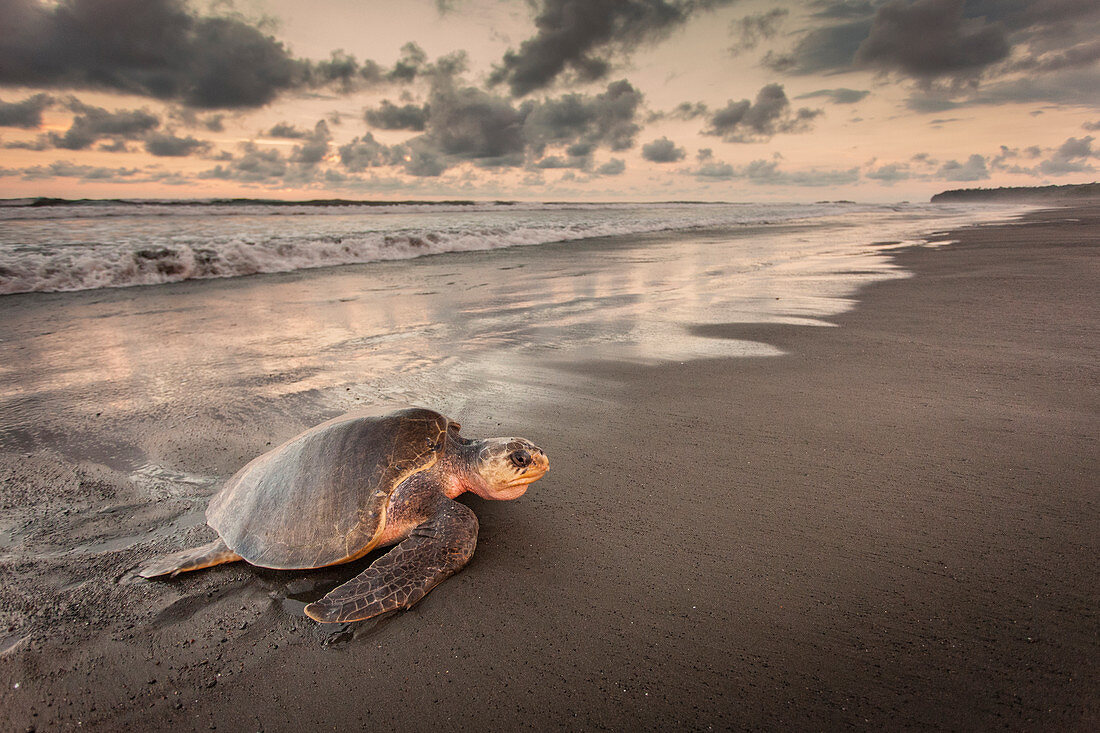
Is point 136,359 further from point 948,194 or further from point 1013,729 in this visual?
point 948,194

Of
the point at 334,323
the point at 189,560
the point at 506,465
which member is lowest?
the point at 189,560

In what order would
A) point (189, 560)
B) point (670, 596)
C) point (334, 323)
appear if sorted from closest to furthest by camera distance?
point (670, 596)
point (189, 560)
point (334, 323)

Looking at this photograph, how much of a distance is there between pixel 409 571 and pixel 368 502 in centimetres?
42

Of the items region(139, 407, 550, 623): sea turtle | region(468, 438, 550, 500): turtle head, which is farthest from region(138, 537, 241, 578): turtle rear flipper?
region(468, 438, 550, 500): turtle head

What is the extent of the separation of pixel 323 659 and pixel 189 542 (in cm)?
124

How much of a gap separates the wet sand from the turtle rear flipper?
0.18 ft

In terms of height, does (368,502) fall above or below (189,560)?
above

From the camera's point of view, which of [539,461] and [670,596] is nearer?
[670,596]

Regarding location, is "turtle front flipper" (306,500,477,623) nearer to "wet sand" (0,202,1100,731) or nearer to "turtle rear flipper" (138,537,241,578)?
"wet sand" (0,202,1100,731)

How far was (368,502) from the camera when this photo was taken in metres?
2.41

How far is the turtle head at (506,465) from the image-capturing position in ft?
8.29

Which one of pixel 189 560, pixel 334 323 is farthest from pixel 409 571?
pixel 334 323

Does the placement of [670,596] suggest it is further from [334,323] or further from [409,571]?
[334,323]

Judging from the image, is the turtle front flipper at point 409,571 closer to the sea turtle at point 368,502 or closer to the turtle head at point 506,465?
the sea turtle at point 368,502
